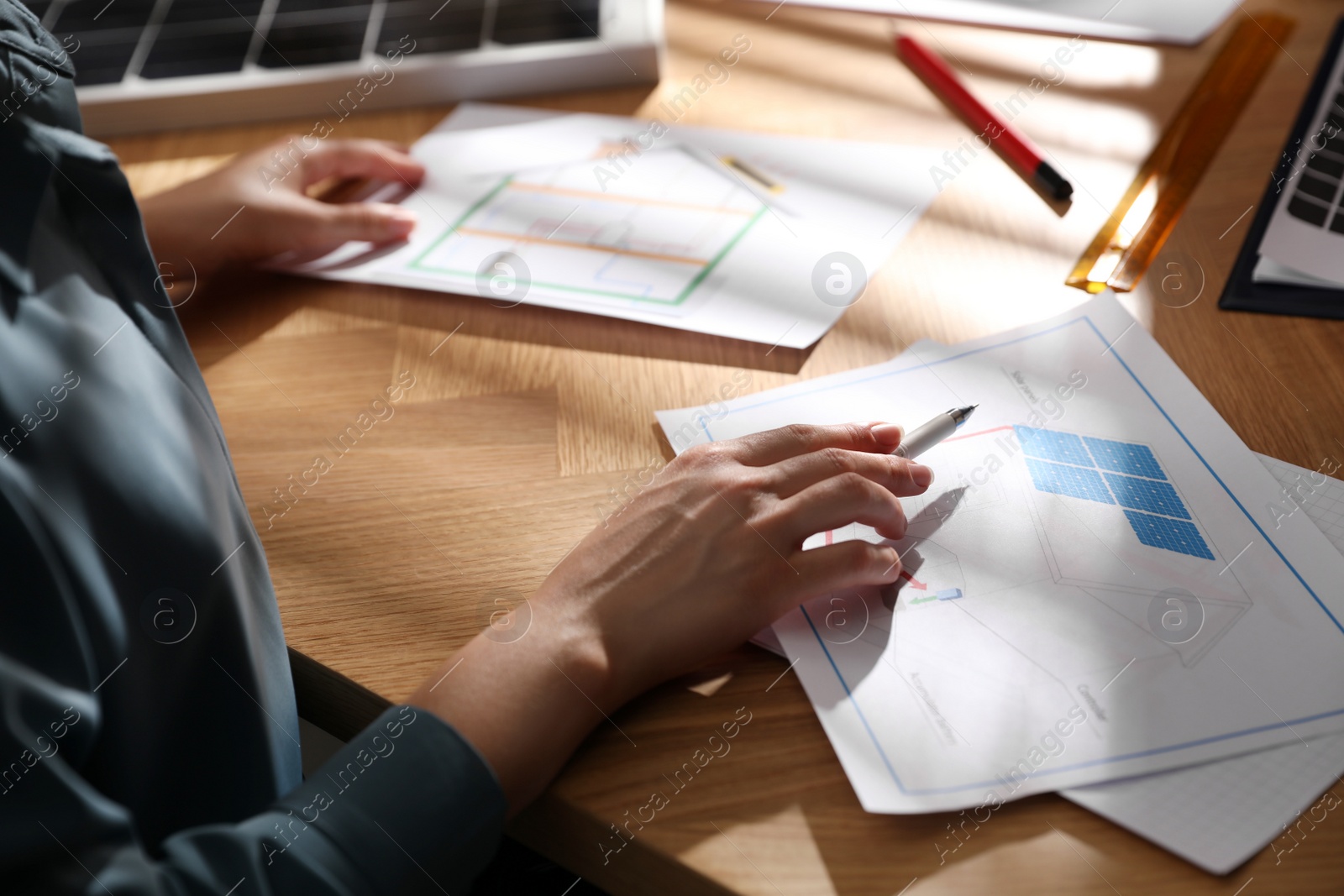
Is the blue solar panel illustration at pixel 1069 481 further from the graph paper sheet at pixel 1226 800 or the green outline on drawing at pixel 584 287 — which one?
the green outline on drawing at pixel 584 287

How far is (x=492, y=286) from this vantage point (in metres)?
0.82

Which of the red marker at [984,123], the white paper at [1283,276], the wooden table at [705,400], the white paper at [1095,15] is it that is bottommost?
the wooden table at [705,400]

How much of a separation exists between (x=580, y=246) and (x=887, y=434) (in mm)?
362

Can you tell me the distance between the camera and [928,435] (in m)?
0.62

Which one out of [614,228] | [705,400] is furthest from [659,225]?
[705,400]

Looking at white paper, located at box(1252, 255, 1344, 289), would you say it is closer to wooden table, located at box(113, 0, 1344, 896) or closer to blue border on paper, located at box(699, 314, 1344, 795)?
wooden table, located at box(113, 0, 1344, 896)

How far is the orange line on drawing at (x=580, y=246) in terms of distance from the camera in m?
0.81

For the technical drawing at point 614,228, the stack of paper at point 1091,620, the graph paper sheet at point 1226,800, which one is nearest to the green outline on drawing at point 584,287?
the technical drawing at point 614,228

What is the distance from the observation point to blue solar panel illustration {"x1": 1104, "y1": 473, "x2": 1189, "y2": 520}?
0.58 metres

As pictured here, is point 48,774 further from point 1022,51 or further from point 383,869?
point 1022,51

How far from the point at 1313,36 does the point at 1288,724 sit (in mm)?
811

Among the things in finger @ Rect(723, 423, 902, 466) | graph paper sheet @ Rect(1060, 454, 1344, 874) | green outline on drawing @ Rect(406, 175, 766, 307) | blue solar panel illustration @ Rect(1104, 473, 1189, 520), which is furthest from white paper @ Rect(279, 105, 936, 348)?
graph paper sheet @ Rect(1060, 454, 1344, 874)

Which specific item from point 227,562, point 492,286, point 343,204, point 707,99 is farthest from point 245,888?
point 707,99

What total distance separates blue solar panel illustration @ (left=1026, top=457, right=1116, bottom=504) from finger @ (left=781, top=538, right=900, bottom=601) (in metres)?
0.13
